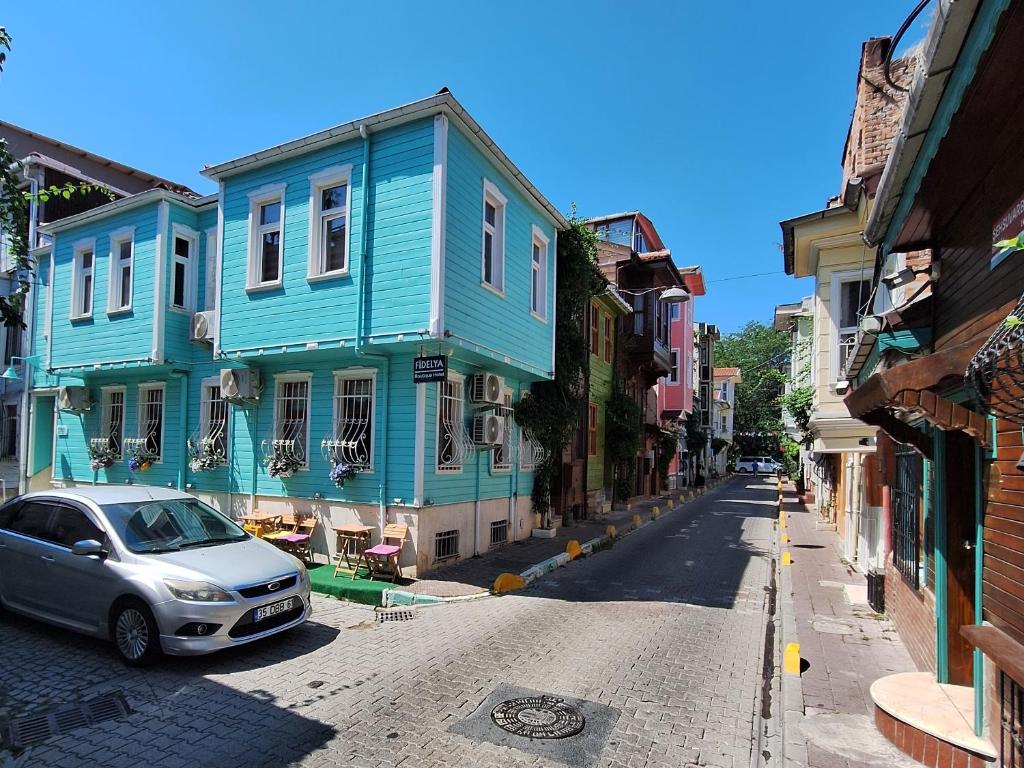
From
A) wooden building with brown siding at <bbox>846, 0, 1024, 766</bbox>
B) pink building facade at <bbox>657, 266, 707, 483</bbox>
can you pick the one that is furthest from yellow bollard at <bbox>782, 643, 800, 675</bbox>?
pink building facade at <bbox>657, 266, 707, 483</bbox>

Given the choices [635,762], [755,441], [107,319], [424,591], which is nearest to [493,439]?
[424,591]

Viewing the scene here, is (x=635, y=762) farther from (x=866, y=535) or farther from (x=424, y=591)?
(x=866, y=535)

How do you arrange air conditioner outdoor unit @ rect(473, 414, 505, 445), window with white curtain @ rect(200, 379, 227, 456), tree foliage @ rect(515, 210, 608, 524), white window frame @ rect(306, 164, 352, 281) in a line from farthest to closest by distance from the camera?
1. tree foliage @ rect(515, 210, 608, 524)
2. window with white curtain @ rect(200, 379, 227, 456)
3. air conditioner outdoor unit @ rect(473, 414, 505, 445)
4. white window frame @ rect(306, 164, 352, 281)

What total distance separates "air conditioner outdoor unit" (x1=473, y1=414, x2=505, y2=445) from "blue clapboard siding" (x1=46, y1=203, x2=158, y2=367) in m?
7.48

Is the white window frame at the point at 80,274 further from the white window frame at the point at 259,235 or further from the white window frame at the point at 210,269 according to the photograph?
the white window frame at the point at 259,235

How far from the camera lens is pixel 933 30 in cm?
349

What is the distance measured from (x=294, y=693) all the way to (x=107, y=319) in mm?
12319

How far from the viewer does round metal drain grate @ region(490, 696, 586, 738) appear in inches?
188

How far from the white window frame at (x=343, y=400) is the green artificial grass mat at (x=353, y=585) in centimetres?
181

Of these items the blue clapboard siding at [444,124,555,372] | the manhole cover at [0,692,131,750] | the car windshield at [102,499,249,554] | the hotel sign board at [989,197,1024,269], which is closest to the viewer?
the hotel sign board at [989,197,1024,269]

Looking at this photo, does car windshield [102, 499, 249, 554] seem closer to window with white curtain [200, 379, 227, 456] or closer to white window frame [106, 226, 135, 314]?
window with white curtain [200, 379, 227, 456]

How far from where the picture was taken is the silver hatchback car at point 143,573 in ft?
19.1

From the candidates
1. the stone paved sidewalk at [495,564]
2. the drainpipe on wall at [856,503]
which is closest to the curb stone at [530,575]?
the stone paved sidewalk at [495,564]

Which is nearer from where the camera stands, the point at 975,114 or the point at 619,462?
the point at 975,114
